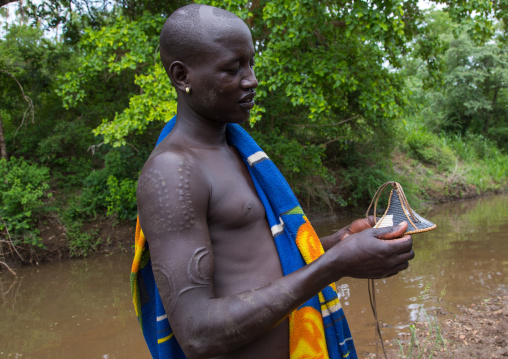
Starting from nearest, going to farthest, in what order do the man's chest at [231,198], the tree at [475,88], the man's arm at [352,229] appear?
the man's chest at [231,198], the man's arm at [352,229], the tree at [475,88]

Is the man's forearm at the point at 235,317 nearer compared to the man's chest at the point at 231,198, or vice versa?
the man's forearm at the point at 235,317

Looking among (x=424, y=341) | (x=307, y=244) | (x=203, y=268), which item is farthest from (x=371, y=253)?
(x=424, y=341)

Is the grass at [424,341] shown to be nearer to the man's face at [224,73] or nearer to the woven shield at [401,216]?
the woven shield at [401,216]

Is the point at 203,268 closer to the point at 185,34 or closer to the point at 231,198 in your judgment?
the point at 231,198

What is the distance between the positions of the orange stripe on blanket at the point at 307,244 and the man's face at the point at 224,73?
1.44 ft

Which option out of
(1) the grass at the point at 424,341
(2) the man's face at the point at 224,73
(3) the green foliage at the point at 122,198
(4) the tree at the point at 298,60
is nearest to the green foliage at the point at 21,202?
(3) the green foliage at the point at 122,198


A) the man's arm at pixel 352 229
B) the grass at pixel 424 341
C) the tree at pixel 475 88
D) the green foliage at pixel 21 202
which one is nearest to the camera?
the man's arm at pixel 352 229

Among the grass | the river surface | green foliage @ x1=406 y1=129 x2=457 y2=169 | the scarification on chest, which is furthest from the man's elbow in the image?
green foliage @ x1=406 y1=129 x2=457 y2=169

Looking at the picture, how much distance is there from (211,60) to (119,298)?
511 centimetres

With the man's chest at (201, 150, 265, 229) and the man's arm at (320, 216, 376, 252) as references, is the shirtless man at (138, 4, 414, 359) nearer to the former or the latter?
the man's chest at (201, 150, 265, 229)

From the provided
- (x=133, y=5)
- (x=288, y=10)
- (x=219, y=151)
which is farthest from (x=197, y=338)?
(x=133, y=5)

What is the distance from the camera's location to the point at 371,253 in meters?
1.16

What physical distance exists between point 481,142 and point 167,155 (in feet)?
63.2

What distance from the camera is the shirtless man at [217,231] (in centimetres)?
110
